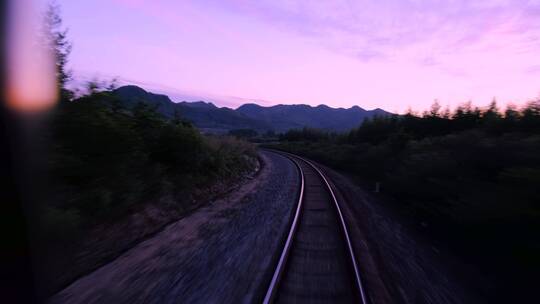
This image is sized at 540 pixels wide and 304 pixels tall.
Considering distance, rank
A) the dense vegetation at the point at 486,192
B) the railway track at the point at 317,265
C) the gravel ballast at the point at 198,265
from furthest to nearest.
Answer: the dense vegetation at the point at 486,192, the railway track at the point at 317,265, the gravel ballast at the point at 198,265

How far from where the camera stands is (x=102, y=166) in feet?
31.8

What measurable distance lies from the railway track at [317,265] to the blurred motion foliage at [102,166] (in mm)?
4022

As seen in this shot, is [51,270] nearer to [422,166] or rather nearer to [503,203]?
[503,203]

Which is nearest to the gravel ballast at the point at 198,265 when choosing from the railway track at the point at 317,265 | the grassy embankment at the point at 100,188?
the railway track at the point at 317,265

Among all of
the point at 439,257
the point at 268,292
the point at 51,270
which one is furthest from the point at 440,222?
the point at 51,270

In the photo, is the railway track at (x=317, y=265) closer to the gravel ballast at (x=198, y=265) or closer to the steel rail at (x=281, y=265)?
the steel rail at (x=281, y=265)

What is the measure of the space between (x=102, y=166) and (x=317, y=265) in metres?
5.56

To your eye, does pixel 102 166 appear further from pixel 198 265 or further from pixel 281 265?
pixel 281 265

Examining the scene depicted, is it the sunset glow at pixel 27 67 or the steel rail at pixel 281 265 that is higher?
the sunset glow at pixel 27 67

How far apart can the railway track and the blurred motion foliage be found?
4.02 meters

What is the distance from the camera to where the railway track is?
6.75 m

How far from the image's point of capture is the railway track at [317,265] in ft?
22.1

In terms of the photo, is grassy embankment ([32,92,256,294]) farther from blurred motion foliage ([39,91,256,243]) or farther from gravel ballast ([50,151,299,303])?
gravel ballast ([50,151,299,303])

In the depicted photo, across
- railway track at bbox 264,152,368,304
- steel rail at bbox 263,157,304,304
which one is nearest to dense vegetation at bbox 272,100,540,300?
railway track at bbox 264,152,368,304
